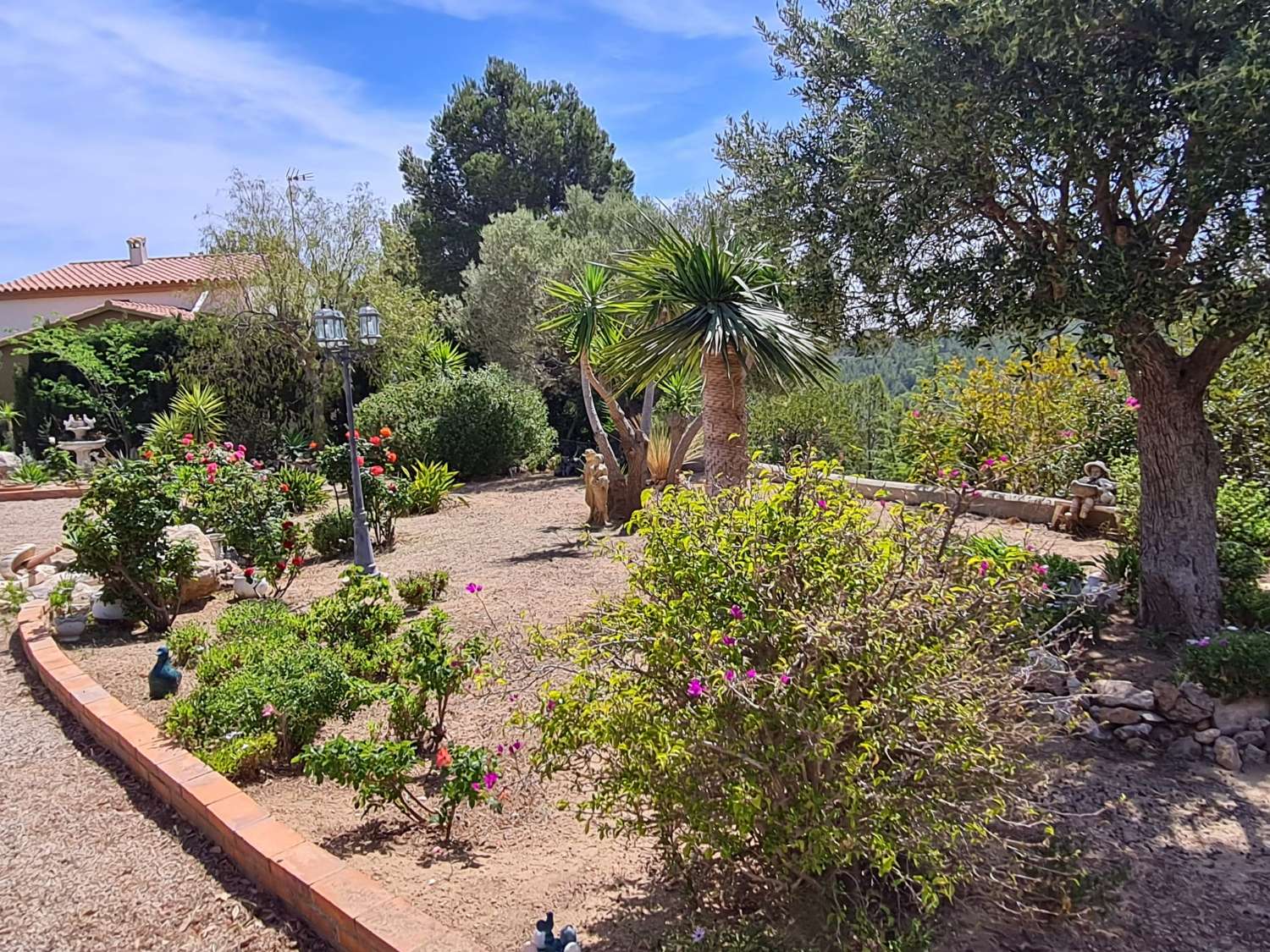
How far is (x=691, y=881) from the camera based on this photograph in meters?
2.57

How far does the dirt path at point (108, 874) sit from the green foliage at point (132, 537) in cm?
192

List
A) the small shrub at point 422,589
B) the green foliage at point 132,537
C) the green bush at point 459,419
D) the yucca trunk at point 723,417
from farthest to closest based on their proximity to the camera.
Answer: the green bush at point 459,419, the yucca trunk at point 723,417, the small shrub at point 422,589, the green foliage at point 132,537

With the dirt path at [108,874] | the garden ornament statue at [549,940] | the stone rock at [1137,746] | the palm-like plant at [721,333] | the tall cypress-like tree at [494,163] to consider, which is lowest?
the dirt path at [108,874]

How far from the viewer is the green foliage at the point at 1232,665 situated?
12.9ft

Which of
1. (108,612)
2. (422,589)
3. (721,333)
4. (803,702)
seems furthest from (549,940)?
(108,612)

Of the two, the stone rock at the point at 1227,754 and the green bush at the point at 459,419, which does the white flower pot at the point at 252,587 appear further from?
the green bush at the point at 459,419

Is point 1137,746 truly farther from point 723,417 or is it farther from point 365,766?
point 723,417

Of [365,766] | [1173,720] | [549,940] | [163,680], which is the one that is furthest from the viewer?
[163,680]

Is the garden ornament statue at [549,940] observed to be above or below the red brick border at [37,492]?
below

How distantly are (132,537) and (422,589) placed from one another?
2.11 m

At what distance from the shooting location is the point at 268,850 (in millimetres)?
2994

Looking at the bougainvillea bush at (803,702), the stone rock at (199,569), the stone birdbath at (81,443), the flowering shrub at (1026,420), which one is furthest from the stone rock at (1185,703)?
the stone birdbath at (81,443)

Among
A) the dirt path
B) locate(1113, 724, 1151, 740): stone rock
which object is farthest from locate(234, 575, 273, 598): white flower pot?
locate(1113, 724, 1151, 740): stone rock

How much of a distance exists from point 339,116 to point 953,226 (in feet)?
27.9
